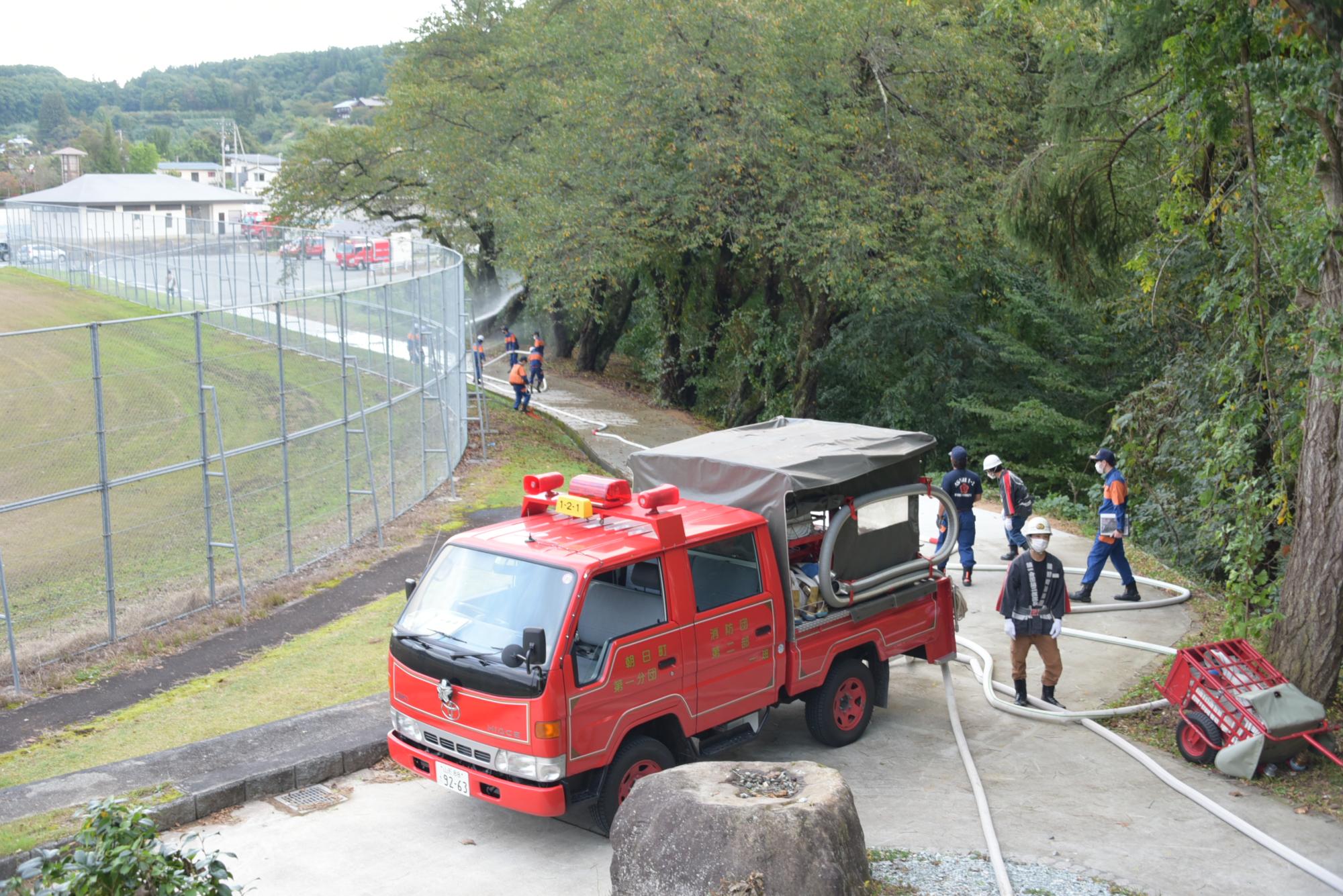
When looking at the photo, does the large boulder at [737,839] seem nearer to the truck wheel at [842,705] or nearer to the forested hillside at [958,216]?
the truck wheel at [842,705]

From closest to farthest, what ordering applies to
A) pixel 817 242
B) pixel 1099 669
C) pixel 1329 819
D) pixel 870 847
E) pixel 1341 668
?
pixel 870 847 → pixel 1329 819 → pixel 1341 668 → pixel 1099 669 → pixel 817 242

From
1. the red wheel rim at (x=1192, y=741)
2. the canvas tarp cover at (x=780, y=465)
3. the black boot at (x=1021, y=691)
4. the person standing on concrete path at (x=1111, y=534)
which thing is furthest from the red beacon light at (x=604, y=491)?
the person standing on concrete path at (x=1111, y=534)

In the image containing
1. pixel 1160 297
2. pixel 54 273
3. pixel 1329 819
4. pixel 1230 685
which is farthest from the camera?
pixel 54 273

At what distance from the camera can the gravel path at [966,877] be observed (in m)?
6.55

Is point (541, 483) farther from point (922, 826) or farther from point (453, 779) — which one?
point (922, 826)

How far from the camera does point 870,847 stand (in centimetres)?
718

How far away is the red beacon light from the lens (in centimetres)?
809

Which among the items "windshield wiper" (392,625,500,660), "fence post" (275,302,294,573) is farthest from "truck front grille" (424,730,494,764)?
"fence post" (275,302,294,573)

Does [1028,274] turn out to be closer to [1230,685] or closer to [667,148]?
[667,148]

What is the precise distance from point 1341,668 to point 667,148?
16.8 meters

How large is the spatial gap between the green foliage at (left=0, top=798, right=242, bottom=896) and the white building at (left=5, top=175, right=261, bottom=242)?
42156mm

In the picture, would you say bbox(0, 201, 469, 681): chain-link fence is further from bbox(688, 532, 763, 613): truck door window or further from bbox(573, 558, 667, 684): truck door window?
bbox(688, 532, 763, 613): truck door window

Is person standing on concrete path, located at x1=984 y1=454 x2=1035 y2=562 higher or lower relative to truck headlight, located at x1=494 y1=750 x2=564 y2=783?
higher

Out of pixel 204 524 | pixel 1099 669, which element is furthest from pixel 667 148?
pixel 1099 669
